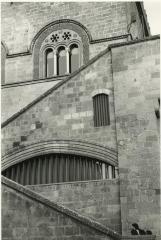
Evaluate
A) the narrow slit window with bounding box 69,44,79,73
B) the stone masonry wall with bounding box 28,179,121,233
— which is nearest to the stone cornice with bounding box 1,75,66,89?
the narrow slit window with bounding box 69,44,79,73

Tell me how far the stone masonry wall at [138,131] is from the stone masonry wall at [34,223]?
242 cm

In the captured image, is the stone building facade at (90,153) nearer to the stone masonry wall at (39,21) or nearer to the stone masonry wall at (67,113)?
the stone masonry wall at (67,113)

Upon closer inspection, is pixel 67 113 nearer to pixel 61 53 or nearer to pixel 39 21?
pixel 61 53

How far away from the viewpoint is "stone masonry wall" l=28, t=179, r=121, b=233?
12836mm

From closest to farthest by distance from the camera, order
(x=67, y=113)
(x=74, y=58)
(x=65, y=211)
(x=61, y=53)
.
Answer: (x=65, y=211)
(x=67, y=113)
(x=74, y=58)
(x=61, y=53)

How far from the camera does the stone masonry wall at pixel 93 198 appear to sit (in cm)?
1284

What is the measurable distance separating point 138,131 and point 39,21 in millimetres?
11548

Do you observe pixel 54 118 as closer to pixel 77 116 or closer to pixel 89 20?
pixel 77 116

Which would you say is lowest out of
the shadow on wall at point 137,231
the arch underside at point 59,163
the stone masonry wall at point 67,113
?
the shadow on wall at point 137,231

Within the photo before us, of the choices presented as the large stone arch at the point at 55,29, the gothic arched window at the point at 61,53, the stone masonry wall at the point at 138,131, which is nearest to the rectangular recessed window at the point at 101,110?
the stone masonry wall at the point at 138,131

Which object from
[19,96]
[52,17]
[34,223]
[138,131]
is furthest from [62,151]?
[52,17]

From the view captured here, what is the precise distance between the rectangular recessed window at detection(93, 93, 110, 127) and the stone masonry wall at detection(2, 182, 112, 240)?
4.39m

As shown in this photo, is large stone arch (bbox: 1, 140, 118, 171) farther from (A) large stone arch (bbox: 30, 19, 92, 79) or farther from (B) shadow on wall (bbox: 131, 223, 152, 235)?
(A) large stone arch (bbox: 30, 19, 92, 79)

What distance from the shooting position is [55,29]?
22172 mm
